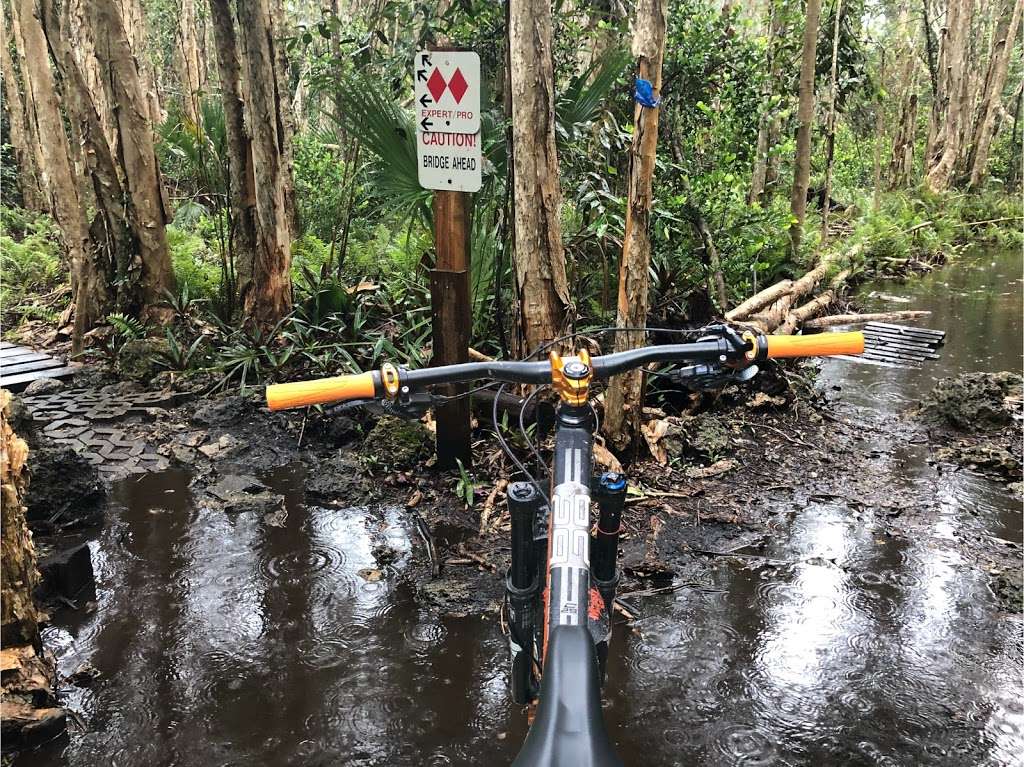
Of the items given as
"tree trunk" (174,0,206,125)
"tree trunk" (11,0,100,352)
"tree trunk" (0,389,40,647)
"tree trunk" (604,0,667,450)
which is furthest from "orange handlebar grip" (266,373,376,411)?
"tree trunk" (174,0,206,125)

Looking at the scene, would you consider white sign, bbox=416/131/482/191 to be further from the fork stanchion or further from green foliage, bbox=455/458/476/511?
the fork stanchion

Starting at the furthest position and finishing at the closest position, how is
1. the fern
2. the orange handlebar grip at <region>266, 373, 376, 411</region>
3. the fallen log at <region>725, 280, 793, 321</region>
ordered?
the fallen log at <region>725, 280, 793, 321</region>
the fern
the orange handlebar grip at <region>266, 373, 376, 411</region>

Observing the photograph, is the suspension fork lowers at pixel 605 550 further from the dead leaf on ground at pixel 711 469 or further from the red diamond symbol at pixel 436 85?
the dead leaf on ground at pixel 711 469

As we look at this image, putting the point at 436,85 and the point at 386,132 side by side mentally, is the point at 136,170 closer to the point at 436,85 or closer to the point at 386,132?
the point at 386,132

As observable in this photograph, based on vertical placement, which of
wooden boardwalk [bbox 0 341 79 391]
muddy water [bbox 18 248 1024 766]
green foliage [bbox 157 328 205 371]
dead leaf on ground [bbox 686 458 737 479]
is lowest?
muddy water [bbox 18 248 1024 766]

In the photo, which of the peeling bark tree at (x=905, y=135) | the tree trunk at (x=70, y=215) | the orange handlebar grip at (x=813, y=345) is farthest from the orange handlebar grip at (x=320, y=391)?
the peeling bark tree at (x=905, y=135)

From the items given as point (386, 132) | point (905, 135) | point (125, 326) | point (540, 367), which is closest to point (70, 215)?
point (125, 326)

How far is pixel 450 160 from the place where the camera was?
4.09 metres

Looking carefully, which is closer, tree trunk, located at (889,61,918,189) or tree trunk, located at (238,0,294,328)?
tree trunk, located at (238,0,294,328)

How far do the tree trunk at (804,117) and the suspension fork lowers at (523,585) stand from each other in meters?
7.56

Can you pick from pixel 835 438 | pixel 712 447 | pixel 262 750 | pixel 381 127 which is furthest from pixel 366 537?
pixel 835 438

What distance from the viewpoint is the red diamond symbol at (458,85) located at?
12.9 ft

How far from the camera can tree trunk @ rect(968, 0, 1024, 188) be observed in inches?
709

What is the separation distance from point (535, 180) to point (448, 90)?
0.72m
